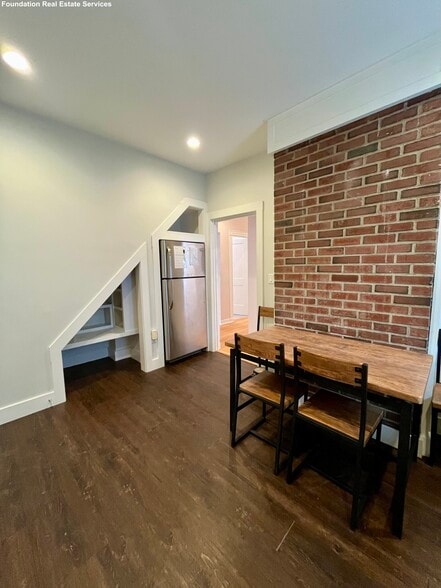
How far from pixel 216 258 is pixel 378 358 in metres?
2.70

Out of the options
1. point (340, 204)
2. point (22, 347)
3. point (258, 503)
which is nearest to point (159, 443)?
point (258, 503)

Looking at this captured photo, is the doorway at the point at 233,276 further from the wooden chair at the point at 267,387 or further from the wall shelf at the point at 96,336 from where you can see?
the wooden chair at the point at 267,387

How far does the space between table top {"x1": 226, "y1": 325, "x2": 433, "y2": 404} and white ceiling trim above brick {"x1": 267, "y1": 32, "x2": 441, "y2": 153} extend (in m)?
1.73

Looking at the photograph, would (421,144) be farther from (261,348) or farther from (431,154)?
(261,348)

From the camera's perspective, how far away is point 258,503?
1.42 metres

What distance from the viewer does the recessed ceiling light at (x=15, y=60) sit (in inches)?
61.9

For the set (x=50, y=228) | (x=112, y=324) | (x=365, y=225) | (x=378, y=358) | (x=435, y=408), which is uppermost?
(x=50, y=228)

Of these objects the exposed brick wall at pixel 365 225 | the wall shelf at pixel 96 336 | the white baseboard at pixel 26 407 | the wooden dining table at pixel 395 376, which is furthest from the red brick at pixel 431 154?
the white baseboard at pixel 26 407

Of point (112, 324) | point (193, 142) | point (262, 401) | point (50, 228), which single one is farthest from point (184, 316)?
point (193, 142)

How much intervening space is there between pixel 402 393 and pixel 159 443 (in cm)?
170

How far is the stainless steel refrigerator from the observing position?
10.8 ft

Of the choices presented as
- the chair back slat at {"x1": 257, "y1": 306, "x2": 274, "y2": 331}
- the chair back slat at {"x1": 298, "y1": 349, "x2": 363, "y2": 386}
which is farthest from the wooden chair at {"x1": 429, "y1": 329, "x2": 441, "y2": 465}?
the chair back slat at {"x1": 257, "y1": 306, "x2": 274, "y2": 331}

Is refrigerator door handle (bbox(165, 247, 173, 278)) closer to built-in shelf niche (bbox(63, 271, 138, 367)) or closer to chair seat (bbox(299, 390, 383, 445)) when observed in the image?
built-in shelf niche (bbox(63, 271, 138, 367))

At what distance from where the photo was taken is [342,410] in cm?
151
